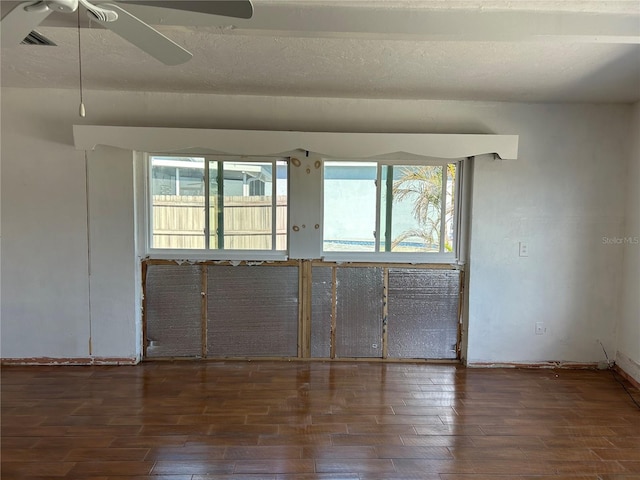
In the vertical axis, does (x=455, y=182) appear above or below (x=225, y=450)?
above

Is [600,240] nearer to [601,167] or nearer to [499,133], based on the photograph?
[601,167]

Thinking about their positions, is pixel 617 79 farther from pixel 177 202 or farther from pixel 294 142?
pixel 177 202

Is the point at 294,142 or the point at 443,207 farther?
the point at 443,207

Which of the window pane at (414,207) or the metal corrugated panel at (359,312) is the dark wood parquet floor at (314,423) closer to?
the metal corrugated panel at (359,312)

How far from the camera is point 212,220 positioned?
3.31 m

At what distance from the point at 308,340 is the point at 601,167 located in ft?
9.49

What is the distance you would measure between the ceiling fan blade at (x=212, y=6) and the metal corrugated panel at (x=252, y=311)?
2245 millimetres

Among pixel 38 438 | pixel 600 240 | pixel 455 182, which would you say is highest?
pixel 455 182

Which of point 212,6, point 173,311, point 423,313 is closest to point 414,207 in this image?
point 423,313

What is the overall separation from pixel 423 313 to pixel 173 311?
2209 millimetres

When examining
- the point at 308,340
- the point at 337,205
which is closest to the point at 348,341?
the point at 308,340

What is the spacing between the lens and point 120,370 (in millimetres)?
3148

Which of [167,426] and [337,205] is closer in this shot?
[167,426]

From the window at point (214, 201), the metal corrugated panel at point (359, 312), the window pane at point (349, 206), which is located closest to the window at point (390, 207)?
the window pane at point (349, 206)
